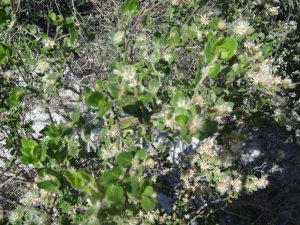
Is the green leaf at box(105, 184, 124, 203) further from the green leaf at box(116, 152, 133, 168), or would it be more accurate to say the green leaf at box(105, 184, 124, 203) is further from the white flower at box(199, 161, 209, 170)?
the white flower at box(199, 161, 209, 170)

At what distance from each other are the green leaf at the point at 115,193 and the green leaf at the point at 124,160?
7cm

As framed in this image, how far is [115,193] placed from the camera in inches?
34.1

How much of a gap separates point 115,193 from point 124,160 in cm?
9

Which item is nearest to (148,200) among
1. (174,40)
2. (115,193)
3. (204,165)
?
(115,193)

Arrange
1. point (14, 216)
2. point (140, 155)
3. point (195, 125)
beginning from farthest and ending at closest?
point (14, 216), point (140, 155), point (195, 125)

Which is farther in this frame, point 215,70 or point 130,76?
point 130,76

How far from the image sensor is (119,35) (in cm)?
138

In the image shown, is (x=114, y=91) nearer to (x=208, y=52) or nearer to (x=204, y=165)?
(x=208, y=52)

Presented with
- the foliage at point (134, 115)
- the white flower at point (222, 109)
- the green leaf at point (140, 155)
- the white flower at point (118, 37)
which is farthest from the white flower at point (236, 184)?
the green leaf at point (140, 155)

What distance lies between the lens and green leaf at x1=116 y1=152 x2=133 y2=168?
0.93 meters

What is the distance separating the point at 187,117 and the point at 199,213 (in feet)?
4.63

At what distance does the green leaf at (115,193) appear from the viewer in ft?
2.82

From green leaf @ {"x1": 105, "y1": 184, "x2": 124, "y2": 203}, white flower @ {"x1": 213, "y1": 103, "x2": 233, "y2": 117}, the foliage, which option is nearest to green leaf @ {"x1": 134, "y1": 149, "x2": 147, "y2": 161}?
the foliage

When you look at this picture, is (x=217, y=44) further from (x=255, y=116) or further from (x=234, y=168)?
(x=234, y=168)
